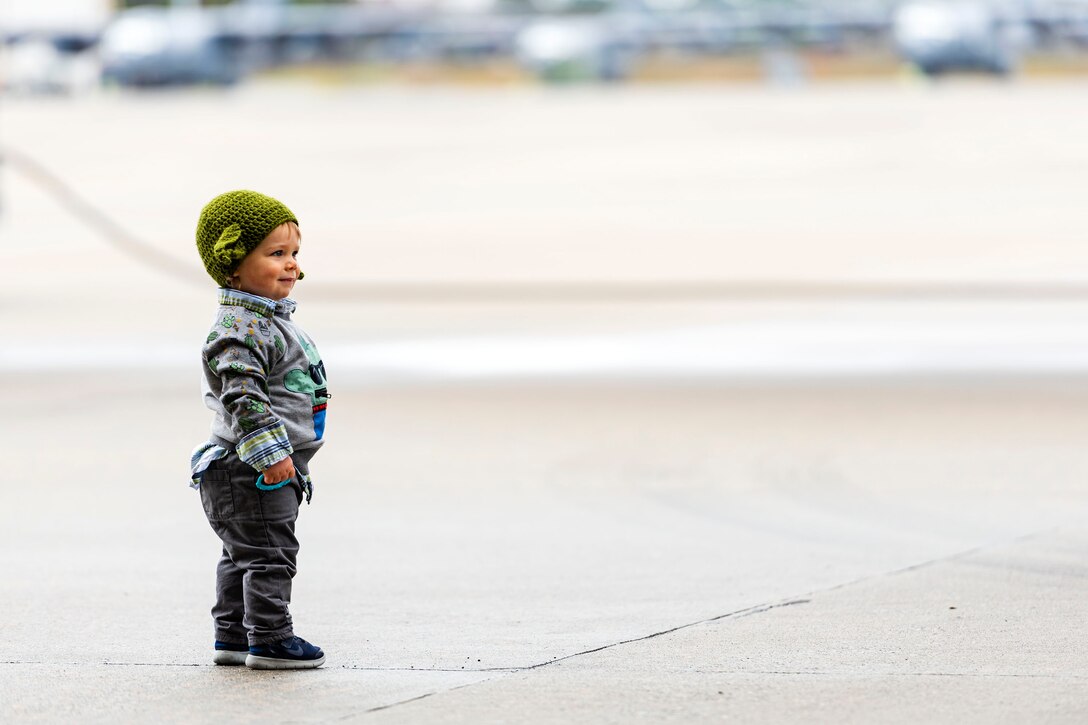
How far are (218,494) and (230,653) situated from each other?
47 centimetres

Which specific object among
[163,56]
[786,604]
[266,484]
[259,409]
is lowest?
[786,604]

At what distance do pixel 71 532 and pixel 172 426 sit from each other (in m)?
3.41

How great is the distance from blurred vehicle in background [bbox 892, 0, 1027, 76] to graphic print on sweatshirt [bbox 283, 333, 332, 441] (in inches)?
1700

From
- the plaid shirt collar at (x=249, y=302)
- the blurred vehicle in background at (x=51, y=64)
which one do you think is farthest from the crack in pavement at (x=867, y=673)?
the blurred vehicle in background at (x=51, y=64)

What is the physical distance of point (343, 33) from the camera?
5919 cm

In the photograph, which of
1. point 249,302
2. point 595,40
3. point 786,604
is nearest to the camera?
point 249,302

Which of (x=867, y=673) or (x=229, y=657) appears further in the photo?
(x=229, y=657)

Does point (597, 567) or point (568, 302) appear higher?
point (568, 302)

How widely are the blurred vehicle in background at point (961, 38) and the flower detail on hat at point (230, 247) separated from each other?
4329cm

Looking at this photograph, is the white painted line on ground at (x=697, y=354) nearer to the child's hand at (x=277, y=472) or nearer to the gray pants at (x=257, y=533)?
the gray pants at (x=257, y=533)

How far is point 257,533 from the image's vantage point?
5.41 m

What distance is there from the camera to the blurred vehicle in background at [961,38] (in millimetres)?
47219

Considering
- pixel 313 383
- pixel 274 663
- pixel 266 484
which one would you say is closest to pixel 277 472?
pixel 266 484

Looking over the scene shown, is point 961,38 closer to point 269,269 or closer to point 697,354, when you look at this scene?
point 697,354
